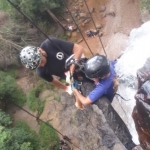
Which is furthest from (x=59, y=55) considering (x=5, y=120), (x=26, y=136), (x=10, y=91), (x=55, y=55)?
(x=10, y=91)

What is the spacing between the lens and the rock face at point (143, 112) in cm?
571

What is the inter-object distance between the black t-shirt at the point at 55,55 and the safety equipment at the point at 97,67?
65 centimetres

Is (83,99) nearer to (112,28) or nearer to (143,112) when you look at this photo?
(143,112)

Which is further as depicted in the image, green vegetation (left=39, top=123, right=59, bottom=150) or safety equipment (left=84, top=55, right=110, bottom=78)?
green vegetation (left=39, top=123, right=59, bottom=150)

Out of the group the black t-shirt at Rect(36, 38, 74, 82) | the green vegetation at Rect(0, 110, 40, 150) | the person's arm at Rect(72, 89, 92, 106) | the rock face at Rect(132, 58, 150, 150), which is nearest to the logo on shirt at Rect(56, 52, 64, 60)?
the black t-shirt at Rect(36, 38, 74, 82)

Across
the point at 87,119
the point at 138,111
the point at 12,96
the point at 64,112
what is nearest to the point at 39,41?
the point at 12,96

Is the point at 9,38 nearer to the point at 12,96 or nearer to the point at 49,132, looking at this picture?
the point at 12,96

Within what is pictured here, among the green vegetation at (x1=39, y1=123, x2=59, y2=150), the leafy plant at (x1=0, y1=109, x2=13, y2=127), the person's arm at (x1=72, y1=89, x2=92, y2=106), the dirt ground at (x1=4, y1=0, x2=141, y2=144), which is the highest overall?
the person's arm at (x1=72, y1=89, x2=92, y2=106)

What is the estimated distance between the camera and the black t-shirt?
4.79 metres

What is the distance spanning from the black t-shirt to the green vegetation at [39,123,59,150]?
5.77 m

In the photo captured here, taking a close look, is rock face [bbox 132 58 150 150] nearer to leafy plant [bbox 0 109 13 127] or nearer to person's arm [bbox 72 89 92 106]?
person's arm [bbox 72 89 92 106]

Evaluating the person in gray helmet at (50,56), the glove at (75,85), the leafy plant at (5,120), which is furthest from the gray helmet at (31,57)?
the leafy plant at (5,120)

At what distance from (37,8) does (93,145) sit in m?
6.83

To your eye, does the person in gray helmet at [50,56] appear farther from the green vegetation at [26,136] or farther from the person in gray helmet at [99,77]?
the green vegetation at [26,136]
